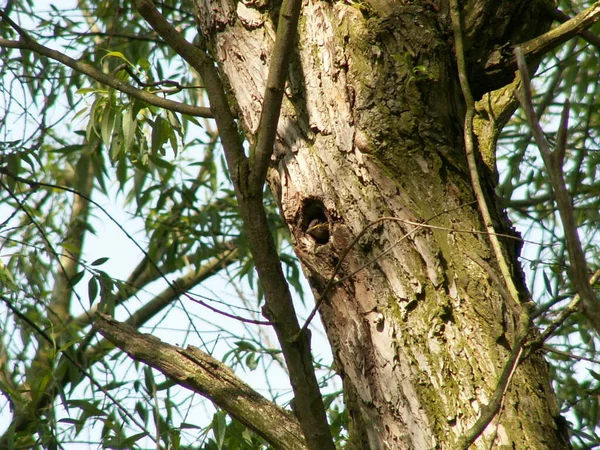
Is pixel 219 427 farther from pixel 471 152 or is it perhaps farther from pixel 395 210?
pixel 471 152

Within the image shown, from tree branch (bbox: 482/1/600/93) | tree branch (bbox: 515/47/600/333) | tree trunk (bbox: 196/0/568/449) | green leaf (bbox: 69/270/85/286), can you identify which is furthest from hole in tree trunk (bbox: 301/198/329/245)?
green leaf (bbox: 69/270/85/286)

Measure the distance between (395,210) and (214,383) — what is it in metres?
0.48

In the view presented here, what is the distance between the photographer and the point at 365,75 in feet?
4.31

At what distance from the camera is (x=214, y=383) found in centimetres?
127

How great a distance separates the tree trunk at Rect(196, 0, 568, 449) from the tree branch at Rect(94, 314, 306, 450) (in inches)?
5.5

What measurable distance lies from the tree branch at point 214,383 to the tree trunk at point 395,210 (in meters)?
0.14

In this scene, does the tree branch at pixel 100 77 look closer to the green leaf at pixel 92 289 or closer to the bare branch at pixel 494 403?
the bare branch at pixel 494 403

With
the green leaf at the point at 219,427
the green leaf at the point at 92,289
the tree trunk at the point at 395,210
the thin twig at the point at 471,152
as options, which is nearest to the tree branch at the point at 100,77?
the tree trunk at the point at 395,210

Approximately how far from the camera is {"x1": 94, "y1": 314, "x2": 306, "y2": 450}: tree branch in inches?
48.8

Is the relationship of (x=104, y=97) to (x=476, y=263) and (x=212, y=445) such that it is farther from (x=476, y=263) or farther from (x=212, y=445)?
(x=476, y=263)

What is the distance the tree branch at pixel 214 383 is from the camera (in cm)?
124

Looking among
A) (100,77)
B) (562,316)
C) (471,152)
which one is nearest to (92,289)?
(100,77)

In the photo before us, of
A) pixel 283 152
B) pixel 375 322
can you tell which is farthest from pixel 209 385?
pixel 283 152

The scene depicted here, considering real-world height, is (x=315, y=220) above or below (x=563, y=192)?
above
